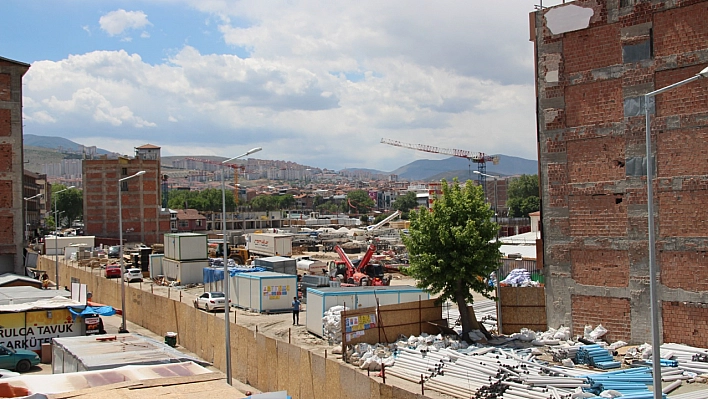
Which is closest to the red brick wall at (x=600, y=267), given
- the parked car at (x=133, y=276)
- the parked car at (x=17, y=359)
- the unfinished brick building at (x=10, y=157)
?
the parked car at (x=17, y=359)

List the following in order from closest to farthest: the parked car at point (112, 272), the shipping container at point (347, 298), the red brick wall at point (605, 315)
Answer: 1. the red brick wall at point (605, 315)
2. the shipping container at point (347, 298)
3. the parked car at point (112, 272)

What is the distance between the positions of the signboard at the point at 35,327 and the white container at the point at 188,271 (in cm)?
1969

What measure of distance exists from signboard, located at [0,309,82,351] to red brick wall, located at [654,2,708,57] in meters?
28.8

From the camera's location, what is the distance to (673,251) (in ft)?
85.0

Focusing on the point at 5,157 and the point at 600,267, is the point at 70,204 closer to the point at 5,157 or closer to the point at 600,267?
the point at 5,157

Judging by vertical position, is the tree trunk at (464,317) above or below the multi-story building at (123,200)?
below

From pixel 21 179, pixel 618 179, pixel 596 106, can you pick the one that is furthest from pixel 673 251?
pixel 21 179

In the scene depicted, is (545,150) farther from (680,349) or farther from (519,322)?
(680,349)

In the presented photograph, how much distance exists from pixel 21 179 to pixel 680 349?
42682 millimetres

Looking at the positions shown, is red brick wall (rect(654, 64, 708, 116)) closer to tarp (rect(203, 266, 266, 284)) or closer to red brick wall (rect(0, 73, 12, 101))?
tarp (rect(203, 266, 266, 284))

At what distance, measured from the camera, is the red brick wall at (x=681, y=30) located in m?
25.2

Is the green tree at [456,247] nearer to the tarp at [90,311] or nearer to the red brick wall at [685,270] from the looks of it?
the red brick wall at [685,270]

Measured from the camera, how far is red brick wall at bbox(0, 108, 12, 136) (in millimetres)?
47031

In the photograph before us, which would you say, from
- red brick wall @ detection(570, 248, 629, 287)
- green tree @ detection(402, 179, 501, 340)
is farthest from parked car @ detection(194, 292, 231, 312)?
red brick wall @ detection(570, 248, 629, 287)
